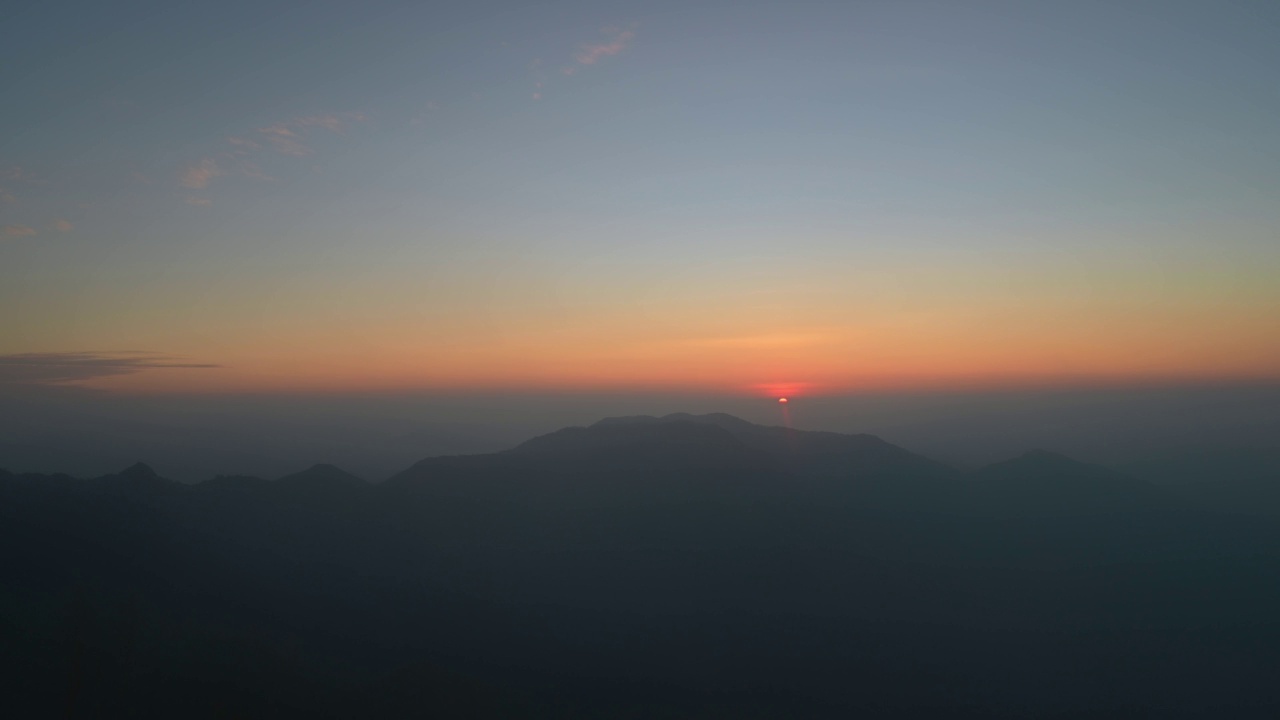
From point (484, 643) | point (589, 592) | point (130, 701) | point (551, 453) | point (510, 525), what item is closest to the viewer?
point (130, 701)

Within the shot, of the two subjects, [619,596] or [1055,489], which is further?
A: [1055,489]

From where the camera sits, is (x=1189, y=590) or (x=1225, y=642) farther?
(x=1189, y=590)

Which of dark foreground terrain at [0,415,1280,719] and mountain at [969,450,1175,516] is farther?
mountain at [969,450,1175,516]

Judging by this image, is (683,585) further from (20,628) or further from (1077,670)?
(20,628)

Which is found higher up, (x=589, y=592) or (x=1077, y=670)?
(x=589, y=592)

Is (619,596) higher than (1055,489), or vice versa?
(1055,489)

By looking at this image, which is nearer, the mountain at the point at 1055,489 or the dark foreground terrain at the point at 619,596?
the dark foreground terrain at the point at 619,596

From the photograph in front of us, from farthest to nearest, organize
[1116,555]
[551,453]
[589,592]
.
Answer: [551,453], [1116,555], [589,592]

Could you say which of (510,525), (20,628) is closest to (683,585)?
(510,525)
